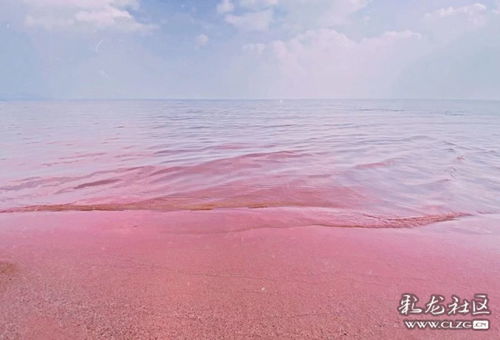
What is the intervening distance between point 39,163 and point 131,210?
694cm

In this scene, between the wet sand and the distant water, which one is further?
the distant water

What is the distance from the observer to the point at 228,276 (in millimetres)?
3428

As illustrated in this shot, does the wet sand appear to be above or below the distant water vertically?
above

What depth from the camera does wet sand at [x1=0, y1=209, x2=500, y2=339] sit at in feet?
8.63

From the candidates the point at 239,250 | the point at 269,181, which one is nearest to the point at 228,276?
the point at 239,250

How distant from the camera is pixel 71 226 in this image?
4.97 m

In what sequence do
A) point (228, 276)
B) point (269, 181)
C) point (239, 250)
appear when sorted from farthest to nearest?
point (269, 181)
point (239, 250)
point (228, 276)

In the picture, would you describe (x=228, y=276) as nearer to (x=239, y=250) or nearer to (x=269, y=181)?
(x=239, y=250)

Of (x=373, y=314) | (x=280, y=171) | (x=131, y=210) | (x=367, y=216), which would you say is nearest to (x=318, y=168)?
(x=280, y=171)

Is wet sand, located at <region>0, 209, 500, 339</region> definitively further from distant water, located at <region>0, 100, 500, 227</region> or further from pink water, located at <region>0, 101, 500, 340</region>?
distant water, located at <region>0, 100, 500, 227</region>

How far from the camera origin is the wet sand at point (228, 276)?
2.63 meters

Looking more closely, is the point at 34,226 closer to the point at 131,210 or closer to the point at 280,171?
the point at 131,210

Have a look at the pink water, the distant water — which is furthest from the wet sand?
the distant water

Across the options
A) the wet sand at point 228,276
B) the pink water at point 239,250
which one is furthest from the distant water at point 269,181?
the wet sand at point 228,276
